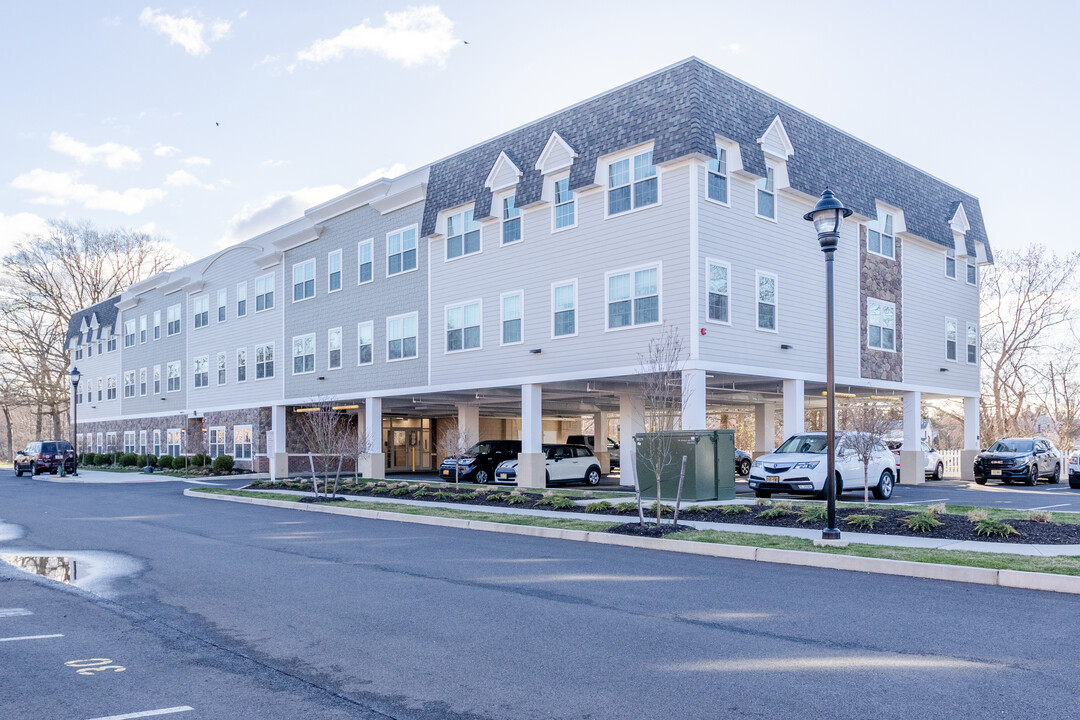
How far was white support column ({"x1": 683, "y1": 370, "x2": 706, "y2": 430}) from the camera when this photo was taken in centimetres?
2172

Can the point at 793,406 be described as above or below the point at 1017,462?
above

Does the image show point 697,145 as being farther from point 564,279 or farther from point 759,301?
point 564,279

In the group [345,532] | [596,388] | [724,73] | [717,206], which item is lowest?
[345,532]

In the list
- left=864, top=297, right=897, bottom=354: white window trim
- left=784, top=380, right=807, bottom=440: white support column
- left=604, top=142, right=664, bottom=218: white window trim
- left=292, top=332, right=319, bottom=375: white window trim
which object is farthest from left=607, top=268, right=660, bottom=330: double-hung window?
left=292, top=332, right=319, bottom=375: white window trim

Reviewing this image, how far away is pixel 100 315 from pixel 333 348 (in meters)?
32.3

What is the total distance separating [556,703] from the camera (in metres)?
5.66

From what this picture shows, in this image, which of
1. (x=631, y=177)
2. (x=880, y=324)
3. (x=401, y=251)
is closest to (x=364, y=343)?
(x=401, y=251)

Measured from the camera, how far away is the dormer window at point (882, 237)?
28.2 m

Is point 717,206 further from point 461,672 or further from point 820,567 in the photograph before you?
point 461,672

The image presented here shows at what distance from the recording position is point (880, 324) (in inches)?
1116

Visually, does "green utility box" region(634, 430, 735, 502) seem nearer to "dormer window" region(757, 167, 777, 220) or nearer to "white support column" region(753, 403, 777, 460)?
"dormer window" region(757, 167, 777, 220)

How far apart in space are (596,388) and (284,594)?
19.2m

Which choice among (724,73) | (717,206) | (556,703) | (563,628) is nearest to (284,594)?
(563,628)

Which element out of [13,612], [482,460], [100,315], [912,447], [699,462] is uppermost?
[100,315]
